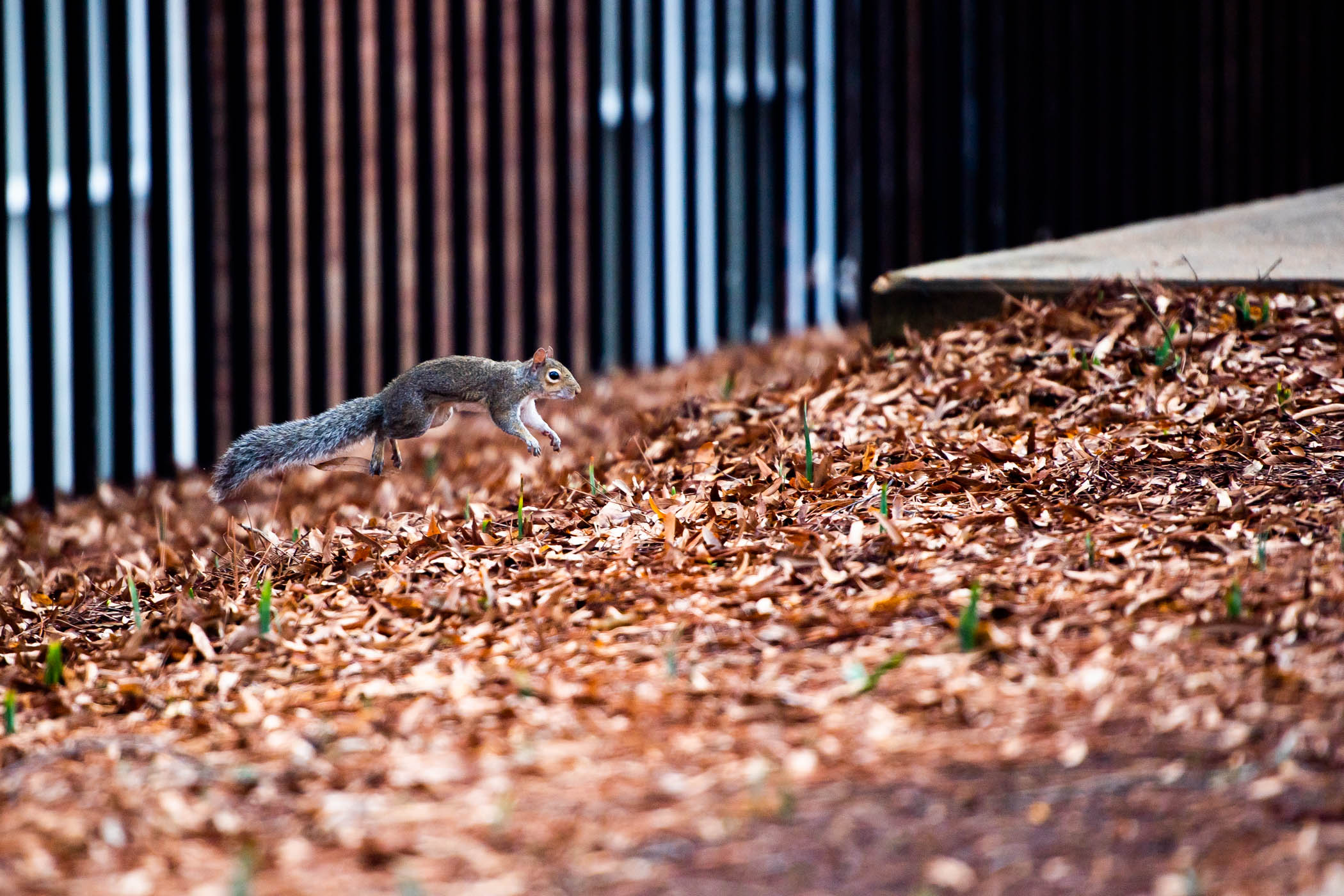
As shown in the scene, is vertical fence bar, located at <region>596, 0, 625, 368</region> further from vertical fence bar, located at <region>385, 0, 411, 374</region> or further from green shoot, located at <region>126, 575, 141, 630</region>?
green shoot, located at <region>126, 575, 141, 630</region>

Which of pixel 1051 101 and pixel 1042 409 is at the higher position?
pixel 1051 101

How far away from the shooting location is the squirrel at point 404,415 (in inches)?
144

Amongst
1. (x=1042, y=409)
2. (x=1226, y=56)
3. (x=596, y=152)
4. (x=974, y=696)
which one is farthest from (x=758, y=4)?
(x=974, y=696)

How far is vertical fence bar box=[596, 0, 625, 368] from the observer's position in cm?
851

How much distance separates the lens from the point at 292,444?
3682mm

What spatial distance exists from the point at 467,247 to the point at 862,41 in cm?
321

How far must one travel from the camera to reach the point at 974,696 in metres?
2.80

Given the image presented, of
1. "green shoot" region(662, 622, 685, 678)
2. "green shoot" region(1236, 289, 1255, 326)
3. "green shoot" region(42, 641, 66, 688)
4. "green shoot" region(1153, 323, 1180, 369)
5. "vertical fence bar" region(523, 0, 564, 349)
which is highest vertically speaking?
"vertical fence bar" region(523, 0, 564, 349)

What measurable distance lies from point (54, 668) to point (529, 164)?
5.09 m

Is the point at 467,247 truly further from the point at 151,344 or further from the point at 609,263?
the point at 151,344

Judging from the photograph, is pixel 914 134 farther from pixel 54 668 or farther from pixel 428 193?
pixel 54 668

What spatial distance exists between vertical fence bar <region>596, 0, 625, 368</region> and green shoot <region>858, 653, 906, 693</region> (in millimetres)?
5674

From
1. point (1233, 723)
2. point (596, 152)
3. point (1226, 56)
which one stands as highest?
point (1226, 56)

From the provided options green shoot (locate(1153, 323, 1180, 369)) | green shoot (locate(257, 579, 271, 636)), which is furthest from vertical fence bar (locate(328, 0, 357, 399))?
green shoot (locate(1153, 323, 1180, 369))
